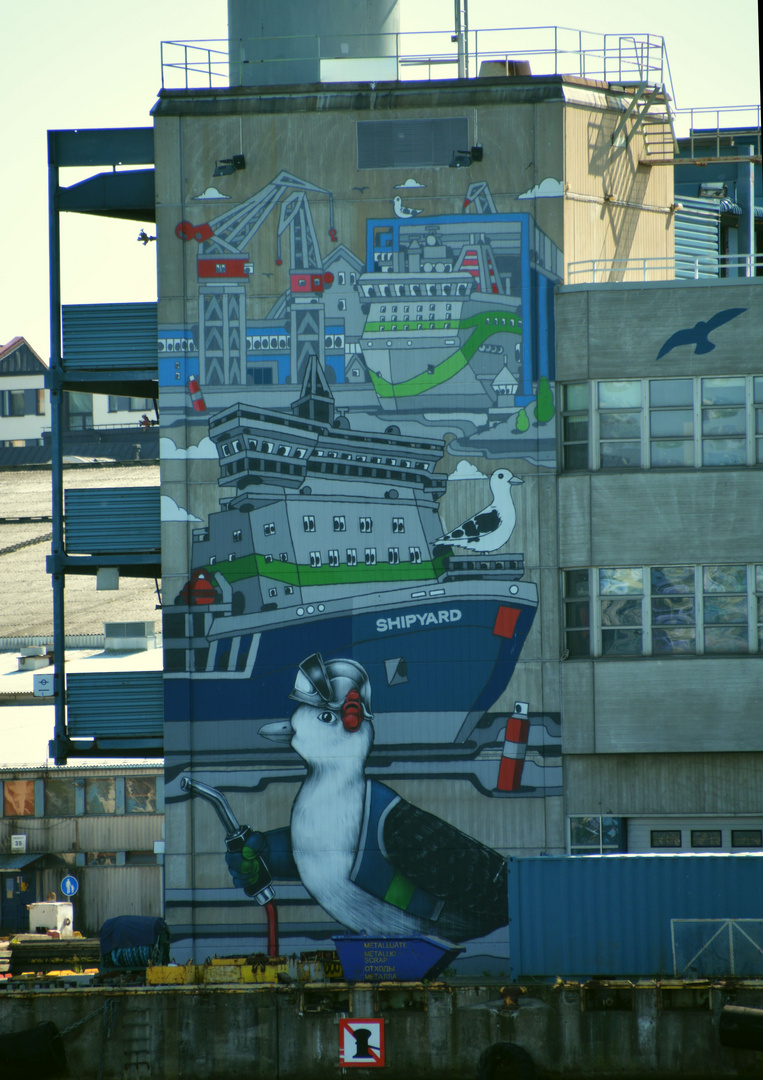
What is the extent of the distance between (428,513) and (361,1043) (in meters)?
→ 12.2

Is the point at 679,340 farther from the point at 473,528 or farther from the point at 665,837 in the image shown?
the point at 665,837

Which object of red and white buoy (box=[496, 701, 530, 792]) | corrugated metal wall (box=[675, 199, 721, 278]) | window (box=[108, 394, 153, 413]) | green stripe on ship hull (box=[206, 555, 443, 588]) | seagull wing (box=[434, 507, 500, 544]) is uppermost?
window (box=[108, 394, 153, 413])

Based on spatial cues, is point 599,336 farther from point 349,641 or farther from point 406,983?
point 406,983

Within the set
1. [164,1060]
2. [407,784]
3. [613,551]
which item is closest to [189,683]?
[407,784]

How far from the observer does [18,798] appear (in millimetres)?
43094

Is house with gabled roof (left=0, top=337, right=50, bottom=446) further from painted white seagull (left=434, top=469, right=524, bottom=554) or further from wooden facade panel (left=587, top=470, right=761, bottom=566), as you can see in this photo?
wooden facade panel (left=587, top=470, right=761, bottom=566)

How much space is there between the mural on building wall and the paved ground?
34.8 m

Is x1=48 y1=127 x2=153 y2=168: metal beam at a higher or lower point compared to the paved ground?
higher

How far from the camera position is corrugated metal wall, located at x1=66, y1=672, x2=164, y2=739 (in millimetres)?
29594

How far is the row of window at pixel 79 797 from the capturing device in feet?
141

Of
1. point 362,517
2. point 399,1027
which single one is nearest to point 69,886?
point 399,1027

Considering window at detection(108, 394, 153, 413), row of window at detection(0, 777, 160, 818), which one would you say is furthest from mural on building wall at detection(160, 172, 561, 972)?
window at detection(108, 394, 153, 413)

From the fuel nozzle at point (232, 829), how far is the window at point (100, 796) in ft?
53.3

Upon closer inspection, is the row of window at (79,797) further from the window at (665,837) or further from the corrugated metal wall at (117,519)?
the window at (665,837)
